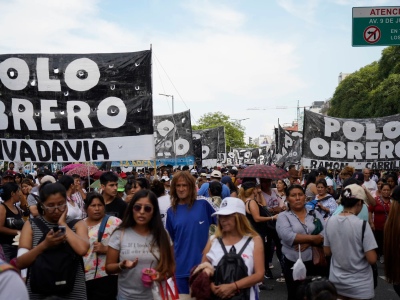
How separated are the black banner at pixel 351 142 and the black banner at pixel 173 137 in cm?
1054

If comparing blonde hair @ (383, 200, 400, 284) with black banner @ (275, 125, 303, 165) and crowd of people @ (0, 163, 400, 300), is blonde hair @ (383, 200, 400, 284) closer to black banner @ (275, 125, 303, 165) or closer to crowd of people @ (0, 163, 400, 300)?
crowd of people @ (0, 163, 400, 300)

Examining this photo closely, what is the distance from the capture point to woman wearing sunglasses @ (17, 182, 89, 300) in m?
3.79

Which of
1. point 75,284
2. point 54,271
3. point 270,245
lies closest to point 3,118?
point 270,245

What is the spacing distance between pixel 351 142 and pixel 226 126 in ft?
343

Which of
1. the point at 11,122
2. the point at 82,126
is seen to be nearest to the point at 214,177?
the point at 82,126

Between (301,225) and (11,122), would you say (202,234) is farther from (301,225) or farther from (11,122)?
(11,122)

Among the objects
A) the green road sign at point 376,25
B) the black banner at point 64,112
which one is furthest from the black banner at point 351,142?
the black banner at point 64,112

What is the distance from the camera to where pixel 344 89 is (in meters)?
59.6

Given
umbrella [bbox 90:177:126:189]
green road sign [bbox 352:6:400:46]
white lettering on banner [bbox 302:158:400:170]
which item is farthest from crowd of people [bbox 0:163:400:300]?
white lettering on banner [bbox 302:158:400:170]

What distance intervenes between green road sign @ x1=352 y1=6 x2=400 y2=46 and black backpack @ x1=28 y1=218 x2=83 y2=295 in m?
8.86

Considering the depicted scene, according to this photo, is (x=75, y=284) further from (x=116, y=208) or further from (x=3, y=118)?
(x=3, y=118)

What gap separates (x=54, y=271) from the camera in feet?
12.4

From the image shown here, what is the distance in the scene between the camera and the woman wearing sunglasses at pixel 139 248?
424 centimetres

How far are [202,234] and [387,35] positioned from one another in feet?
24.1
